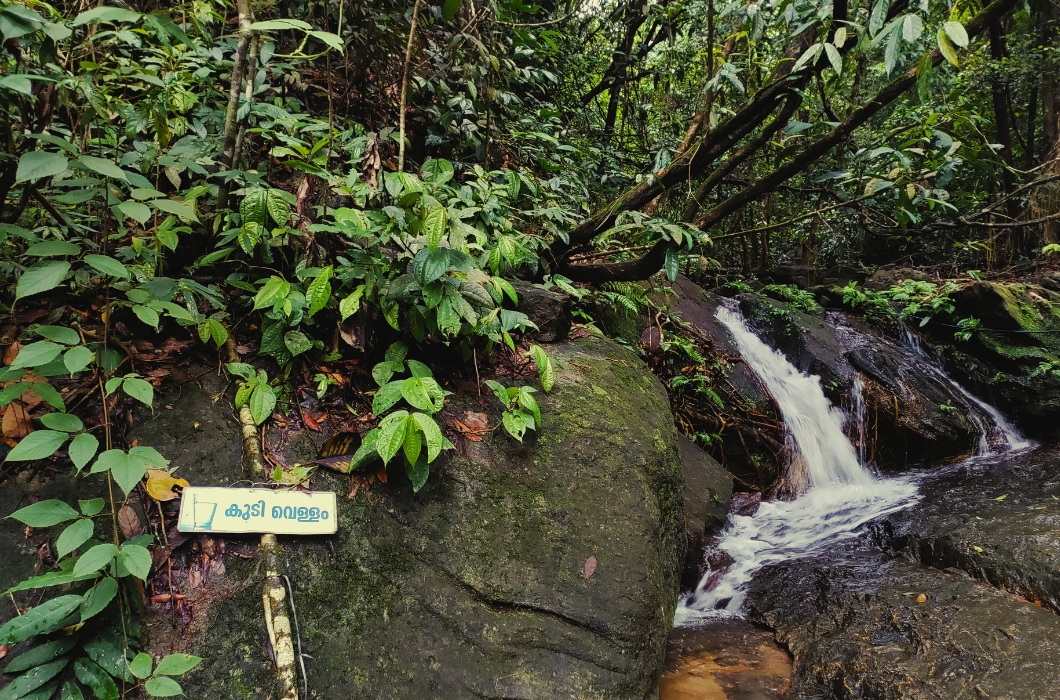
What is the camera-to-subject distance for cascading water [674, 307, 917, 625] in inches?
159

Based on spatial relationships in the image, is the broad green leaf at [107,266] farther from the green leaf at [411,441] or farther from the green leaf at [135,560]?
the green leaf at [411,441]

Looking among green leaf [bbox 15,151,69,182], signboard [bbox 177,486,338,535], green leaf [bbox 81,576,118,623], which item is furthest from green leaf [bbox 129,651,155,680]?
green leaf [bbox 15,151,69,182]

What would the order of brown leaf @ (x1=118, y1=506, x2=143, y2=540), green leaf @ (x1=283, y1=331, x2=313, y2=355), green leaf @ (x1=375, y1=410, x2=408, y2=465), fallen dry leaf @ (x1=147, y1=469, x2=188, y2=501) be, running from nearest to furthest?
brown leaf @ (x1=118, y1=506, x2=143, y2=540), fallen dry leaf @ (x1=147, y1=469, x2=188, y2=501), green leaf @ (x1=375, y1=410, x2=408, y2=465), green leaf @ (x1=283, y1=331, x2=313, y2=355)

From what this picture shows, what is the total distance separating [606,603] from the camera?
234 centimetres

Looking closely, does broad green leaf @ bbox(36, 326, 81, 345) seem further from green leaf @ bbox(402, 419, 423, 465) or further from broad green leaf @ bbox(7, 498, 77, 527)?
green leaf @ bbox(402, 419, 423, 465)

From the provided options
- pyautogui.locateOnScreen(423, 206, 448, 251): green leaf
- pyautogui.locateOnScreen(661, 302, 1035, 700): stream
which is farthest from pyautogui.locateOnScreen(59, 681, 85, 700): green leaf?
pyautogui.locateOnScreen(661, 302, 1035, 700): stream

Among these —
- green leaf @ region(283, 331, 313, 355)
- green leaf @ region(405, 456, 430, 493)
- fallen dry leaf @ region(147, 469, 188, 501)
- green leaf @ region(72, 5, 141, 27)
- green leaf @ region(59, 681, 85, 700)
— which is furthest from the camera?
green leaf @ region(283, 331, 313, 355)

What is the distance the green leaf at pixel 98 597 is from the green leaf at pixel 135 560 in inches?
3.7

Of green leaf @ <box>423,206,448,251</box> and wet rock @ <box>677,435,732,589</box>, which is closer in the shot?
green leaf @ <box>423,206,448,251</box>

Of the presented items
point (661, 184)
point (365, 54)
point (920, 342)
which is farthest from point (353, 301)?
point (920, 342)

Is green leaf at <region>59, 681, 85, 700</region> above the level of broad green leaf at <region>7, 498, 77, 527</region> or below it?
below

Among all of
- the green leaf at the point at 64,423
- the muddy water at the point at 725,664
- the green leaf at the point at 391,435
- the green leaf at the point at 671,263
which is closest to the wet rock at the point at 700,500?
the muddy water at the point at 725,664

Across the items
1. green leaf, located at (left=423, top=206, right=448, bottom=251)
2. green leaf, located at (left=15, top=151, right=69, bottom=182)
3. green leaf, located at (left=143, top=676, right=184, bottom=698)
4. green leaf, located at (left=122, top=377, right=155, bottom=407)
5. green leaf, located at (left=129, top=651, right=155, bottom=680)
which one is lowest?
green leaf, located at (left=129, top=651, right=155, bottom=680)

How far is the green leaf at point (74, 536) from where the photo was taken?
1559 millimetres
